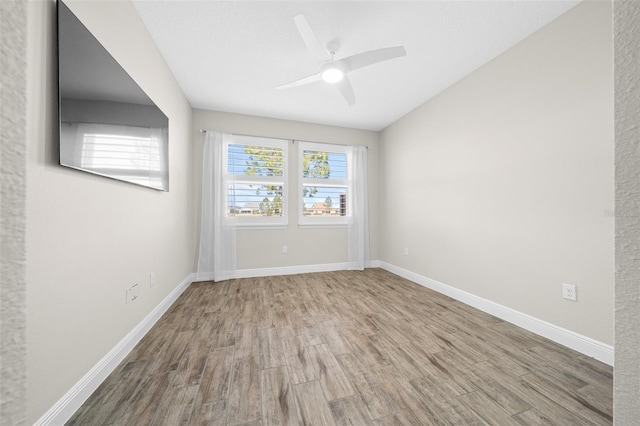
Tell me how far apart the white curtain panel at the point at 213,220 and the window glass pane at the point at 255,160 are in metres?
0.18

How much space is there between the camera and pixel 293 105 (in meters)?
3.14

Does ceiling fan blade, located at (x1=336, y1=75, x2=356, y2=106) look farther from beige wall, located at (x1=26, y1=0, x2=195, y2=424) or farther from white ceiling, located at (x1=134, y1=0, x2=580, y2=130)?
beige wall, located at (x1=26, y1=0, x2=195, y2=424)

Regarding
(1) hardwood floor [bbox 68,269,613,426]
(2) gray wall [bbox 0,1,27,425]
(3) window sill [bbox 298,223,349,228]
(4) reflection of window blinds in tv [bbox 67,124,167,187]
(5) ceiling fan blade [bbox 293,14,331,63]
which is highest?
(5) ceiling fan blade [bbox 293,14,331,63]

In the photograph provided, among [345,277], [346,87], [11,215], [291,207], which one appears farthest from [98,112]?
[345,277]

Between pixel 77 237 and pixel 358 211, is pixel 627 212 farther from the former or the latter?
pixel 358 211

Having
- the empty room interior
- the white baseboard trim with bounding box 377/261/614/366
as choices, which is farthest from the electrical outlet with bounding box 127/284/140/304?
the white baseboard trim with bounding box 377/261/614/366

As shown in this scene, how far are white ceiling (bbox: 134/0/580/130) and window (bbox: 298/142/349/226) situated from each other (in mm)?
1005

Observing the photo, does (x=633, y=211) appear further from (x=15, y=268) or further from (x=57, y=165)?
(x=57, y=165)

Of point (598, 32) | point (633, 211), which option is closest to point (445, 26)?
point (598, 32)

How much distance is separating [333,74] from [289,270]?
8.70 feet

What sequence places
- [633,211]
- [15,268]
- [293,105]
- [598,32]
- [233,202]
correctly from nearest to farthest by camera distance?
[15,268] < [633,211] < [598,32] < [293,105] < [233,202]

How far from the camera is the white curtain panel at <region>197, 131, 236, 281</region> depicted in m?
3.22

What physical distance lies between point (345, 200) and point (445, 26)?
99.9 inches

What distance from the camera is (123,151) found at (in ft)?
4.85
